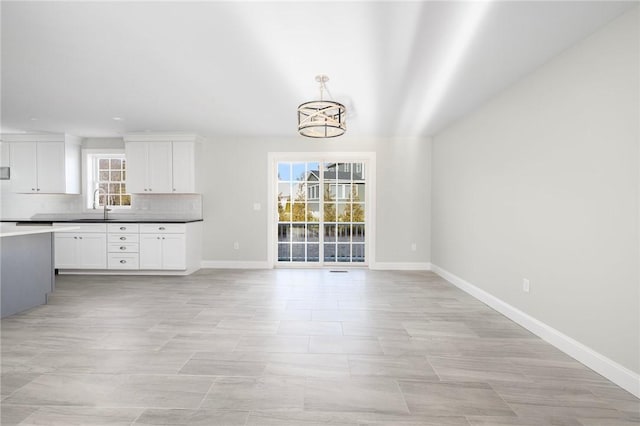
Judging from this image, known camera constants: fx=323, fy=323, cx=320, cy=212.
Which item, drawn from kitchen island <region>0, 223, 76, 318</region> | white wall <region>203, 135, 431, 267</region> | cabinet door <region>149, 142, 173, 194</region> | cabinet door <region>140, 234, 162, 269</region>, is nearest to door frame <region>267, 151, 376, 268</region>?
white wall <region>203, 135, 431, 267</region>

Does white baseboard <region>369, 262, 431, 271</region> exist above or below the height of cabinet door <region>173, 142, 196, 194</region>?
below

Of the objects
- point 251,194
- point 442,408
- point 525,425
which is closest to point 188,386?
point 442,408

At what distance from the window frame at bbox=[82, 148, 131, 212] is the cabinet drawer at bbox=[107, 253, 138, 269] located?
3.64 ft

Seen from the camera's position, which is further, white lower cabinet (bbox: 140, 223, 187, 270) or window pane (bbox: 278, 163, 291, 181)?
window pane (bbox: 278, 163, 291, 181)

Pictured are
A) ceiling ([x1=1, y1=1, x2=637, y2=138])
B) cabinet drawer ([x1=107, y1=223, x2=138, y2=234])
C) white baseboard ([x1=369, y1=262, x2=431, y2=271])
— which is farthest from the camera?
white baseboard ([x1=369, y1=262, x2=431, y2=271])

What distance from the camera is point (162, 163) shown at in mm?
5523

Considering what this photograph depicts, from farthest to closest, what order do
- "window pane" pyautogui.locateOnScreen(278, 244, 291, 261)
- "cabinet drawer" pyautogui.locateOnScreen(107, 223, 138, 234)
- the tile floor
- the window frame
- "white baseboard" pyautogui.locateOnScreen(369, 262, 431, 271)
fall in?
1. "window pane" pyautogui.locateOnScreen(278, 244, 291, 261)
2. the window frame
3. "white baseboard" pyautogui.locateOnScreen(369, 262, 431, 271)
4. "cabinet drawer" pyautogui.locateOnScreen(107, 223, 138, 234)
5. the tile floor

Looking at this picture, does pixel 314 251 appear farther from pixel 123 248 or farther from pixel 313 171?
pixel 123 248

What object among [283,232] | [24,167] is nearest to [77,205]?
[24,167]

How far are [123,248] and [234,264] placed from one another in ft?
5.81

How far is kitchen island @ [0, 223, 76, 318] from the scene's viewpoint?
3178 millimetres

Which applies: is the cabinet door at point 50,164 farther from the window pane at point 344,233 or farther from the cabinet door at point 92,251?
the window pane at point 344,233

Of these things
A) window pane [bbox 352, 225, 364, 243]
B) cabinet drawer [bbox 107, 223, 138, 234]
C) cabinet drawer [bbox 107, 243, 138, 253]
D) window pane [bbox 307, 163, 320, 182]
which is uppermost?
window pane [bbox 307, 163, 320, 182]

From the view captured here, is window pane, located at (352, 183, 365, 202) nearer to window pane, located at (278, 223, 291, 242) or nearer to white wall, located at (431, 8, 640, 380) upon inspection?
window pane, located at (278, 223, 291, 242)
